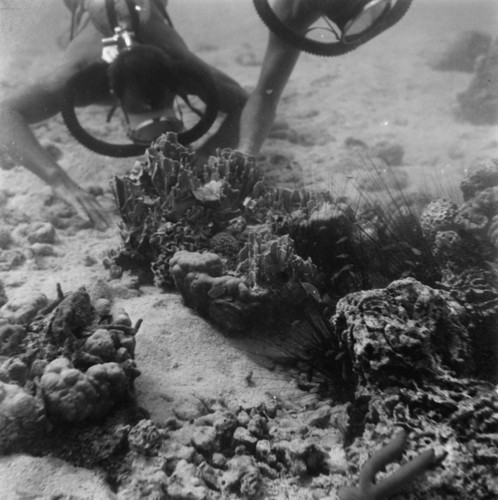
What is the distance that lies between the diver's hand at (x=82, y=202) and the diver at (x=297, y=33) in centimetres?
183

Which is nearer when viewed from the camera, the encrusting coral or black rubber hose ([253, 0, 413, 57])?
the encrusting coral

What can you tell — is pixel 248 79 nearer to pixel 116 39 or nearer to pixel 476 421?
pixel 116 39

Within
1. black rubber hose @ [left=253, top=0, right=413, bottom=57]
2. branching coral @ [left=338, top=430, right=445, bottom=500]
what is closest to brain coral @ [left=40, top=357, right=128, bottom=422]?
branching coral @ [left=338, top=430, right=445, bottom=500]

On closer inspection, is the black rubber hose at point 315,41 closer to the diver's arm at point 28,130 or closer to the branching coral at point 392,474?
the diver's arm at point 28,130

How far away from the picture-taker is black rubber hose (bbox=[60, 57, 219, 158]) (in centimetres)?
424

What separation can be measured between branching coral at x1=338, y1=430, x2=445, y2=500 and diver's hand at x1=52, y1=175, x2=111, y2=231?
3.52 metres

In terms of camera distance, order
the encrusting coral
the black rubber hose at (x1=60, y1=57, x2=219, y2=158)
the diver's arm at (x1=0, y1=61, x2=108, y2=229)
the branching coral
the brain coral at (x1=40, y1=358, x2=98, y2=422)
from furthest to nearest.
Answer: the diver's arm at (x1=0, y1=61, x2=108, y2=229) → the black rubber hose at (x1=60, y1=57, x2=219, y2=158) → the brain coral at (x1=40, y1=358, x2=98, y2=422) → the encrusting coral → the branching coral

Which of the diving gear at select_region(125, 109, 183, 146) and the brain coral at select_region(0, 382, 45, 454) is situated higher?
the diving gear at select_region(125, 109, 183, 146)

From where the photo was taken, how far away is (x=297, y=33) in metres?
4.77

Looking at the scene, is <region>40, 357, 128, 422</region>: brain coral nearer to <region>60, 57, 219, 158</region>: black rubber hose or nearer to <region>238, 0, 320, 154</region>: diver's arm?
<region>60, 57, 219, 158</region>: black rubber hose

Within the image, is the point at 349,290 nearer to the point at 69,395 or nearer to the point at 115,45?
the point at 69,395

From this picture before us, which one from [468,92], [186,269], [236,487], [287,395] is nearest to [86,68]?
[186,269]

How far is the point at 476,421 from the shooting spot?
1.60 m

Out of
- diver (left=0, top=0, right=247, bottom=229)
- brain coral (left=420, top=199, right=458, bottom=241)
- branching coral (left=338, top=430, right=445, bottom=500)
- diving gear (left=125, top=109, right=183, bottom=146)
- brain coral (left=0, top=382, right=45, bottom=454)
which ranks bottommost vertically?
branching coral (left=338, top=430, right=445, bottom=500)
